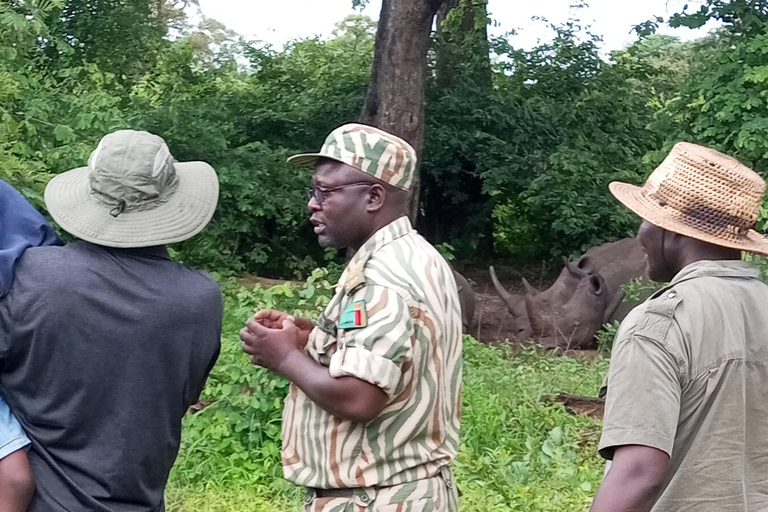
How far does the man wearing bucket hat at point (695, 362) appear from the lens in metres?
2.03

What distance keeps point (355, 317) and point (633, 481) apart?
798 millimetres

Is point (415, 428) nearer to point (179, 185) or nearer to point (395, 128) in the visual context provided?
point (179, 185)

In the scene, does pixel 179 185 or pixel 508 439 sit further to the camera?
pixel 508 439

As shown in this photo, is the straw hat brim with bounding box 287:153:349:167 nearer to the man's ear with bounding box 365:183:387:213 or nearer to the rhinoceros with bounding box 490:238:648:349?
the man's ear with bounding box 365:183:387:213

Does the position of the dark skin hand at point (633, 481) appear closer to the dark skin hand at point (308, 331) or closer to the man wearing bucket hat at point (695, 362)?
the man wearing bucket hat at point (695, 362)

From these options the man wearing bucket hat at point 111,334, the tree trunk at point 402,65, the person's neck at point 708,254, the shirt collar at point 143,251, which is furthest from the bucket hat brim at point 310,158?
the tree trunk at point 402,65

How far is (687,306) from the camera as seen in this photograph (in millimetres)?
2115

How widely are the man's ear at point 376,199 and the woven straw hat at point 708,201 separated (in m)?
0.73

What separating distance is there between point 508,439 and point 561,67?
11011 mm

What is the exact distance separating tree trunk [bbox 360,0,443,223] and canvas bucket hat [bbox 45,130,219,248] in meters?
8.22

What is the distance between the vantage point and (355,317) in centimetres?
242

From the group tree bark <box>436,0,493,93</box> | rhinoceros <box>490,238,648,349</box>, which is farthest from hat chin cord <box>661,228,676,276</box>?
tree bark <box>436,0,493,93</box>

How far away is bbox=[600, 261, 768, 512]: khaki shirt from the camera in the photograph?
2.04 metres

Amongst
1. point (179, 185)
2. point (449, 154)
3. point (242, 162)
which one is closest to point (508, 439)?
point (179, 185)
